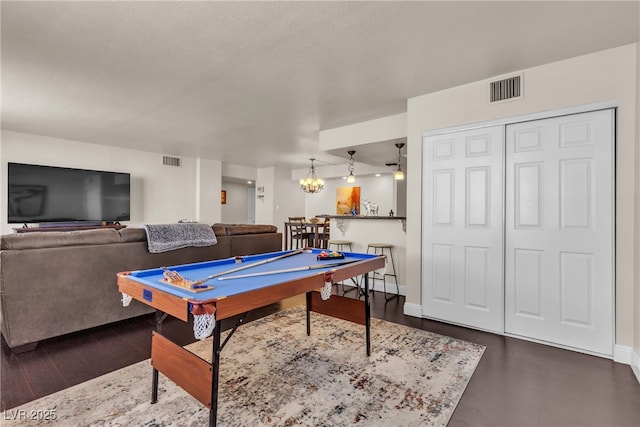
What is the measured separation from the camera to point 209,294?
1.50 metres

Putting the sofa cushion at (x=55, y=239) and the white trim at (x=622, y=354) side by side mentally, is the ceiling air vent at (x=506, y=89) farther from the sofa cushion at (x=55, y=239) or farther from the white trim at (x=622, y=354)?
the sofa cushion at (x=55, y=239)

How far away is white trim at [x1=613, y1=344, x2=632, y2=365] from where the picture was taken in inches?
95.9

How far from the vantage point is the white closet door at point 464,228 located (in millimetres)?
3074

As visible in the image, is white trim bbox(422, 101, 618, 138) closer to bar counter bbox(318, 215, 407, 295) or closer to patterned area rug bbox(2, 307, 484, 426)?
bar counter bbox(318, 215, 407, 295)

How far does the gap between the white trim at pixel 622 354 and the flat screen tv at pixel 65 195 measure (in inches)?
308

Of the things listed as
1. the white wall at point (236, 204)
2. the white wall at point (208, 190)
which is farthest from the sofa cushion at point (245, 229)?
the white wall at point (236, 204)

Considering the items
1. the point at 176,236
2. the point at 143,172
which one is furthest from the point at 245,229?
the point at 143,172

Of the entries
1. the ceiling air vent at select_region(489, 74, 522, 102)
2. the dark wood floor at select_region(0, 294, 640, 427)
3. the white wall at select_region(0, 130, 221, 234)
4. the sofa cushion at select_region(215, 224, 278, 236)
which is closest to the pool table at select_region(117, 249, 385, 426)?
the dark wood floor at select_region(0, 294, 640, 427)

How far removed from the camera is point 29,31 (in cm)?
236

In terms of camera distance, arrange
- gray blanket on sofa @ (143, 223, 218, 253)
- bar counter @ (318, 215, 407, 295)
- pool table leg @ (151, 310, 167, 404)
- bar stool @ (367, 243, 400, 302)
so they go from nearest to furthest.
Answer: pool table leg @ (151, 310, 167, 404) → gray blanket on sofa @ (143, 223, 218, 253) → bar stool @ (367, 243, 400, 302) → bar counter @ (318, 215, 407, 295)

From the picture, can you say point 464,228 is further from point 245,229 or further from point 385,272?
point 245,229

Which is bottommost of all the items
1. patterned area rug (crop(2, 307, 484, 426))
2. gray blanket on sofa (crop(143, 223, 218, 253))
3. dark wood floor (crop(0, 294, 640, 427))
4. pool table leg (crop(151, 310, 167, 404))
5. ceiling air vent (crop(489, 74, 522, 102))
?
dark wood floor (crop(0, 294, 640, 427))

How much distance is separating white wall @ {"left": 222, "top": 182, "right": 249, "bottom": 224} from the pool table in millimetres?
8835

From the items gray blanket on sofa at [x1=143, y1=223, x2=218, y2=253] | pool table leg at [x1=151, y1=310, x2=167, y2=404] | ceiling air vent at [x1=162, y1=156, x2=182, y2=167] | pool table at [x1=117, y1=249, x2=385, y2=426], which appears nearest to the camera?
pool table at [x1=117, y1=249, x2=385, y2=426]
